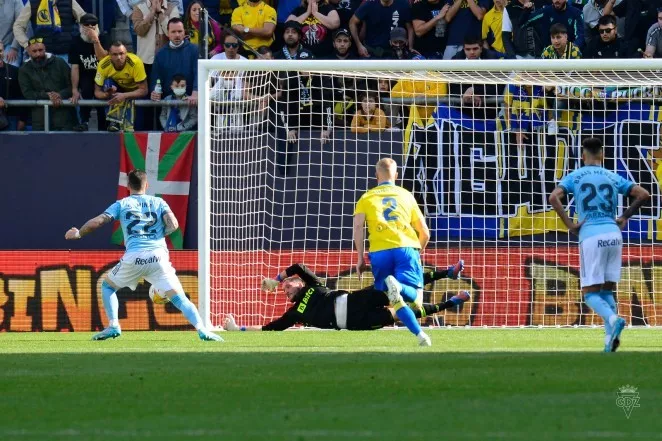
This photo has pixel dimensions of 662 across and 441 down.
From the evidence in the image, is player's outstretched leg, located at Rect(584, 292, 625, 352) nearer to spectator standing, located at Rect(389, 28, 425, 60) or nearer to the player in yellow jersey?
the player in yellow jersey

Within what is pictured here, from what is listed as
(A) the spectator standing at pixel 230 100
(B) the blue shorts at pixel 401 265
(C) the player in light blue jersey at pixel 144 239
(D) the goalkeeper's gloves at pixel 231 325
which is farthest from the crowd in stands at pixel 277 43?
(B) the blue shorts at pixel 401 265

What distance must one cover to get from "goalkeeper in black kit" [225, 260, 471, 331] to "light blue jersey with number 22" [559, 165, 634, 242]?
3731 mm

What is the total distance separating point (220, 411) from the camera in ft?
27.8

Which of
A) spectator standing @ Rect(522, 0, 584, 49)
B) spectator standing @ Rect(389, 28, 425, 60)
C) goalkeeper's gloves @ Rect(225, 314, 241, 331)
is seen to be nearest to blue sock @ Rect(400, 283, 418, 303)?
goalkeeper's gloves @ Rect(225, 314, 241, 331)

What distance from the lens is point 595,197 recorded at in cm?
1266

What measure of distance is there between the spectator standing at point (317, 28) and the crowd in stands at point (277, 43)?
0.02 metres

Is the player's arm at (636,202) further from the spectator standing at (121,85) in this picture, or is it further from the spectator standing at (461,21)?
the spectator standing at (121,85)

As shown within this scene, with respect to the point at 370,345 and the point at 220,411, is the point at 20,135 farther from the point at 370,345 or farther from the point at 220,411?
the point at 220,411

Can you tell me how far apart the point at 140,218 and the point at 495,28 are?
7.92 meters

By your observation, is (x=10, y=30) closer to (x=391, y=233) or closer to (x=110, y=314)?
(x=110, y=314)

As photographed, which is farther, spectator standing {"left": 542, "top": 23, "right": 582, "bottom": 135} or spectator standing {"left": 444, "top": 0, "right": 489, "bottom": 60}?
spectator standing {"left": 444, "top": 0, "right": 489, "bottom": 60}

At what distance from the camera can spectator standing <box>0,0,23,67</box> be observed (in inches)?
883

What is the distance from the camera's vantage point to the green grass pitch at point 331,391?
7.64 meters

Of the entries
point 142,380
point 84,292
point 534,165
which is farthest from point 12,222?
point 142,380
